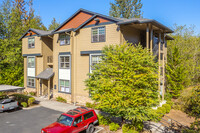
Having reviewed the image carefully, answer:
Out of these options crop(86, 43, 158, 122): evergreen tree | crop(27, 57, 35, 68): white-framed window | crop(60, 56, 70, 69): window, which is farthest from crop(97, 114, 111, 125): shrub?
crop(27, 57, 35, 68): white-framed window

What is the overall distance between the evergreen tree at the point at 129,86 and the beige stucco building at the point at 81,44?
19.3 feet

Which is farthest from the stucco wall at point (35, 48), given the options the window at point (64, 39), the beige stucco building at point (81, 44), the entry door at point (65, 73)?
the entry door at point (65, 73)

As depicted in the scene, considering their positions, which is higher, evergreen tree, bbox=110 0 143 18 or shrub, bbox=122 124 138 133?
evergreen tree, bbox=110 0 143 18

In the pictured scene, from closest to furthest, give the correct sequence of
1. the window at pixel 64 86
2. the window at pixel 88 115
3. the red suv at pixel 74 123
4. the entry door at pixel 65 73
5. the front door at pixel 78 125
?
the red suv at pixel 74 123
the front door at pixel 78 125
the window at pixel 88 115
the entry door at pixel 65 73
the window at pixel 64 86

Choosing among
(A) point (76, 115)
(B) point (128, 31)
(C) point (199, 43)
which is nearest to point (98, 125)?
(A) point (76, 115)

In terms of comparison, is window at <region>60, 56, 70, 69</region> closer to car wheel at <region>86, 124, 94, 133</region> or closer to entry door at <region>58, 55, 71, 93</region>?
entry door at <region>58, 55, 71, 93</region>

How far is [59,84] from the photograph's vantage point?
24.1 m

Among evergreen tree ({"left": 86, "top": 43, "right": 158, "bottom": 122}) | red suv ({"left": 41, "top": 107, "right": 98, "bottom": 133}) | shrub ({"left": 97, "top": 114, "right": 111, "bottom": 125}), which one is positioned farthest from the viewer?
shrub ({"left": 97, "top": 114, "right": 111, "bottom": 125})

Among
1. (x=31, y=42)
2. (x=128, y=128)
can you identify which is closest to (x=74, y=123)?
(x=128, y=128)

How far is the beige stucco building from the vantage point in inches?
748

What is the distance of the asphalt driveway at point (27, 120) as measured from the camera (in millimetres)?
13844

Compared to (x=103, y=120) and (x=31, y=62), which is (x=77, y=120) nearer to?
(x=103, y=120)

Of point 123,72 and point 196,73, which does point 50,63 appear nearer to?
point 123,72

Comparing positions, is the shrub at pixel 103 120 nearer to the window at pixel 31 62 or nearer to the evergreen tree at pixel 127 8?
the window at pixel 31 62
